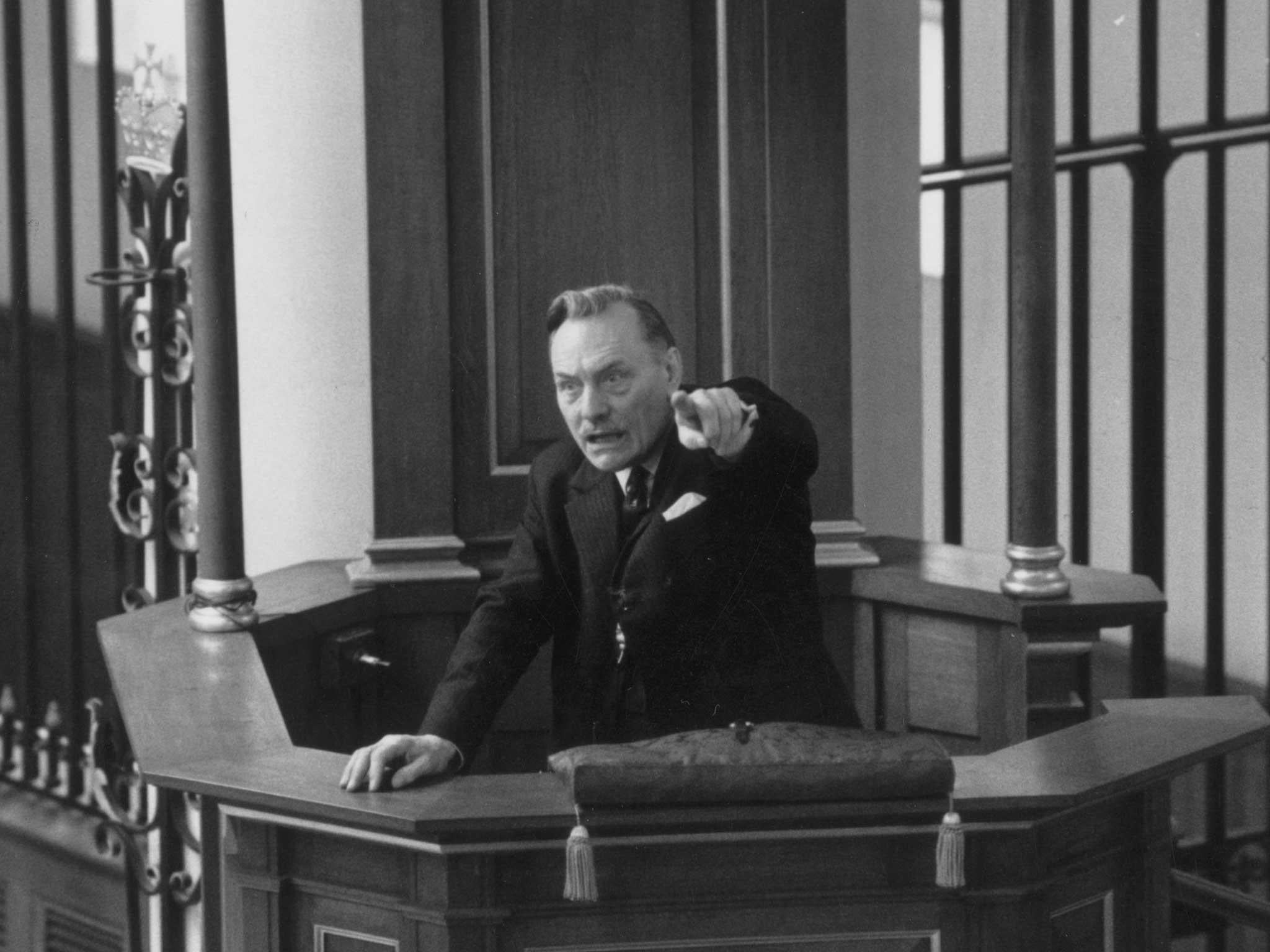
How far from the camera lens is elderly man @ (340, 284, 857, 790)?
294cm

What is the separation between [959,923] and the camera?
2.41m

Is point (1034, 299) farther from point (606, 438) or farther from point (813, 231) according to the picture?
point (606, 438)

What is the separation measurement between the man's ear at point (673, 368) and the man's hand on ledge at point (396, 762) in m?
0.79

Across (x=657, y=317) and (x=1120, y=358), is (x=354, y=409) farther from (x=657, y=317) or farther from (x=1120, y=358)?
(x=1120, y=358)

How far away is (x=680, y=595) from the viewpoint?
9.91 feet

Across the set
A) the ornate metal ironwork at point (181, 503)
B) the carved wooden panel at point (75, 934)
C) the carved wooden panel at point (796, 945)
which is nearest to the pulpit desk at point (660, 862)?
the carved wooden panel at point (796, 945)

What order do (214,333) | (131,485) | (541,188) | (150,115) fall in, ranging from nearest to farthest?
(214,333) < (541,188) < (150,115) < (131,485)

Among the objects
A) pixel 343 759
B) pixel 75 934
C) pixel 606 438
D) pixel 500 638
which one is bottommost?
pixel 75 934

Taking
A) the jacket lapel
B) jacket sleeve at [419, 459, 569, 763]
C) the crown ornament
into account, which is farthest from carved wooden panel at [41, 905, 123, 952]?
the jacket lapel

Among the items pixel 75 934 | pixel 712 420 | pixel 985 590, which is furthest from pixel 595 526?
pixel 75 934

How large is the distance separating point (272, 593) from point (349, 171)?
0.88 m

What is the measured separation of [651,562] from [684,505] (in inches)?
4.6

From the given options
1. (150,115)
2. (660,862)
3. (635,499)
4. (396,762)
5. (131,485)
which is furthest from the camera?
(131,485)

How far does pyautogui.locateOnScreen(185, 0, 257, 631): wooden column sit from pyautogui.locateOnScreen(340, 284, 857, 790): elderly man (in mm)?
545
